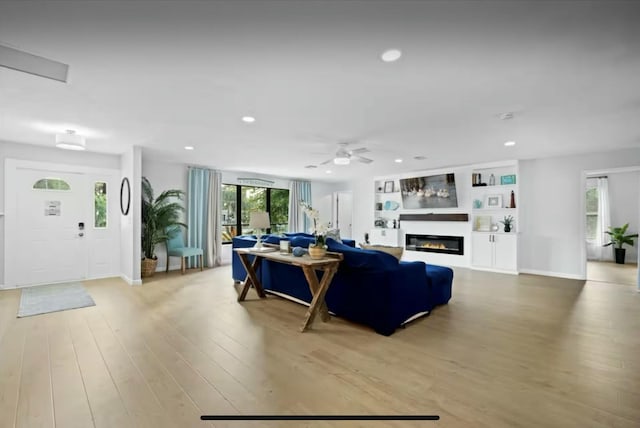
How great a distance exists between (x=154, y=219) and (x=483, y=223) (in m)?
7.16

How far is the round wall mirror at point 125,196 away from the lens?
5.45 m

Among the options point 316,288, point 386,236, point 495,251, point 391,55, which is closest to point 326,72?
point 391,55

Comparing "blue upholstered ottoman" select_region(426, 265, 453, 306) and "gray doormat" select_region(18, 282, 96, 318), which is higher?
"blue upholstered ottoman" select_region(426, 265, 453, 306)

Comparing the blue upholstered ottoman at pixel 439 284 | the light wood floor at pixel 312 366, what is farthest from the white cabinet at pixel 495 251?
the blue upholstered ottoman at pixel 439 284

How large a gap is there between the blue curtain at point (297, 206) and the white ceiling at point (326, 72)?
15.2 feet

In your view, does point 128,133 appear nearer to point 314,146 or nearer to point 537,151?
point 314,146

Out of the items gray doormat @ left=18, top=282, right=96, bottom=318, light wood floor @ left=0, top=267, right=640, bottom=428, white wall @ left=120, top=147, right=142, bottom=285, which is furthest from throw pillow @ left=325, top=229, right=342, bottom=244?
white wall @ left=120, top=147, right=142, bottom=285

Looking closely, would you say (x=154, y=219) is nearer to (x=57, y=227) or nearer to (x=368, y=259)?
(x=57, y=227)

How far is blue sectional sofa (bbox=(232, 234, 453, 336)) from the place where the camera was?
311 centimetres

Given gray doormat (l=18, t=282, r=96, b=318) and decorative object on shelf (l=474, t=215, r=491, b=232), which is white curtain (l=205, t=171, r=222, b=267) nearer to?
gray doormat (l=18, t=282, r=96, b=318)

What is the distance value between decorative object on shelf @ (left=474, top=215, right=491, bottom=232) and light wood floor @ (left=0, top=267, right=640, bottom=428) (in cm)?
293

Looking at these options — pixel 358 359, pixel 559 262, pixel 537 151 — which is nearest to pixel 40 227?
pixel 358 359

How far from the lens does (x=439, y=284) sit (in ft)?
12.9

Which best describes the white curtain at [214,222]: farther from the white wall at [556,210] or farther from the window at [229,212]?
the white wall at [556,210]
